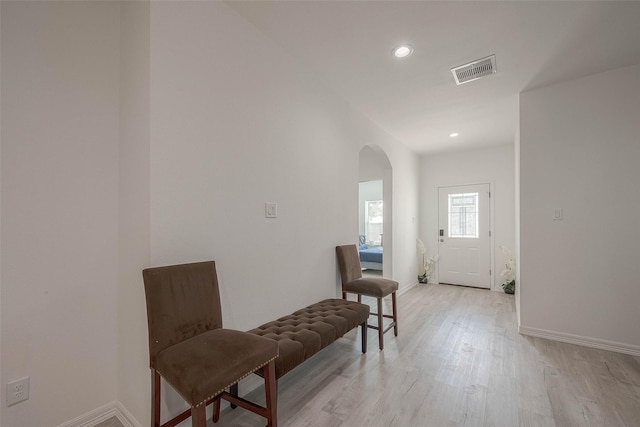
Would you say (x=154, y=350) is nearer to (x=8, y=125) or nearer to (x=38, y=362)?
(x=38, y=362)

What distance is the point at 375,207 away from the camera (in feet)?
30.9

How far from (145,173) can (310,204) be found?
1445mm

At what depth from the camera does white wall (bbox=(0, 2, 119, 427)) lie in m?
1.44

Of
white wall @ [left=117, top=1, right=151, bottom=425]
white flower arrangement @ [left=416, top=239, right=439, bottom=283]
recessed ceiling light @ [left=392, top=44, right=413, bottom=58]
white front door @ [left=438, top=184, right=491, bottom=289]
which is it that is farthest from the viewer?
white flower arrangement @ [left=416, top=239, right=439, bottom=283]

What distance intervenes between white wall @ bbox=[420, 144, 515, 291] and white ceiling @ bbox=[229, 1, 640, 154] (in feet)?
6.62

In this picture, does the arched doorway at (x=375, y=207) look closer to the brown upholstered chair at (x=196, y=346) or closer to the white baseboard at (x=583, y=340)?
the white baseboard at (x=583, y=340)

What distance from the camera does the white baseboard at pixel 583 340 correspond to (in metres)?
2.61

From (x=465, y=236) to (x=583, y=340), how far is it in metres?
2.81

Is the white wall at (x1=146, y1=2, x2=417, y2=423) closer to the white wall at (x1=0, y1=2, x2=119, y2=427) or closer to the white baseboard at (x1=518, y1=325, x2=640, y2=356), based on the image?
the white wall at (x1=0, y1=2, x2=119, y2=427)

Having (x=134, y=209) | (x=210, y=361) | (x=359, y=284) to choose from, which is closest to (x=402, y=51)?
(x=359, y=284)

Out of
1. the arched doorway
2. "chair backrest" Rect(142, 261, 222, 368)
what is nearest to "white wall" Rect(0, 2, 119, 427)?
"chair backrest" Rect(142, 261, 222, 368)

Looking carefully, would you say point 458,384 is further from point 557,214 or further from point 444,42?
point 444,42

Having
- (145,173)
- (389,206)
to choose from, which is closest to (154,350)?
(145,173)

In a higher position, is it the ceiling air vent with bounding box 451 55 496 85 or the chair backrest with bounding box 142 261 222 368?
the ceiling air vent with bounding box 451 55 496 85
